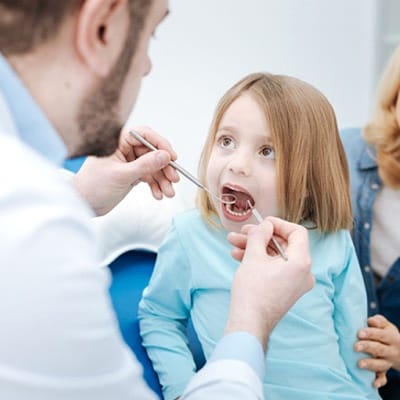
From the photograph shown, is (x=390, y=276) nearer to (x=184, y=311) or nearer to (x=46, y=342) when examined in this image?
(x=184, y=311)

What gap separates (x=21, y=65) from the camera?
0.72m

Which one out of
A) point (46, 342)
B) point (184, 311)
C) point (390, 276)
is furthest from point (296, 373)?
point (46, 342)

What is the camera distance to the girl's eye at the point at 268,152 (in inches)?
47.6

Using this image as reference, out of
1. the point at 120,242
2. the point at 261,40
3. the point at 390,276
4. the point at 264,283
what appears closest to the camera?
the point at 264,283

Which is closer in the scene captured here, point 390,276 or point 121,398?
point 121,398

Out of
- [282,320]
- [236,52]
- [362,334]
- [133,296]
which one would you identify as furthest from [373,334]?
[236,52]

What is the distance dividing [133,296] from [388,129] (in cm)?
63

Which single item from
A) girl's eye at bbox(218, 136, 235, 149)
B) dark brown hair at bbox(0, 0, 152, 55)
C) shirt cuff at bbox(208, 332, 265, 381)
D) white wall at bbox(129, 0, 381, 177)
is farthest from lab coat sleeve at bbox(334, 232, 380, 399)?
white wall at bbox(129, 0, 381, 177)

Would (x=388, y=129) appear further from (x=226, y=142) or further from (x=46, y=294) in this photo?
(x=46, y=294)

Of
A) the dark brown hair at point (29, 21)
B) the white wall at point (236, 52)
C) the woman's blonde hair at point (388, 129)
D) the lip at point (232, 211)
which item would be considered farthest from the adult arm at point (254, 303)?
the white wall at point (236, 52)

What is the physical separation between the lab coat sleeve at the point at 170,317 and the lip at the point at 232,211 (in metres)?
0.12

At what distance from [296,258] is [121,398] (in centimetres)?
33

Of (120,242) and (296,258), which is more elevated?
(296,258)

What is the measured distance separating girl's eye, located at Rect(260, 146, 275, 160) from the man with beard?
31 centimetres
